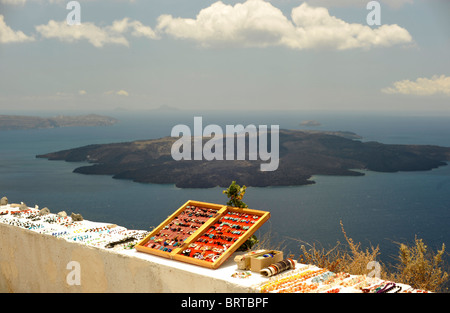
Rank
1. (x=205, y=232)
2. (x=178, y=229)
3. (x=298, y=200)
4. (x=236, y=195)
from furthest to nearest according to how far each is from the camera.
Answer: (x=298, y=200), (x=236, y=195), (x=178, y=229), (x=205, y=232)

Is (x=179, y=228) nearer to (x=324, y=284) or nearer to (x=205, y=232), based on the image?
(x=205, y=232)

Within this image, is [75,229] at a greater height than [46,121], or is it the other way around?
[46,121]

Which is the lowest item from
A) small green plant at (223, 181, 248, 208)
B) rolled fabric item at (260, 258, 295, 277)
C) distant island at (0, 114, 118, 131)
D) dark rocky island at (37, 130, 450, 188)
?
dark rocky island at (37, 130, 450, 188)

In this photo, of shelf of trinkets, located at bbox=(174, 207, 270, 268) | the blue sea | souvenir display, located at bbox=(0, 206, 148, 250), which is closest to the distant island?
the blue sea

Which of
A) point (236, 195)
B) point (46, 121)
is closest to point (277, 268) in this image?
point (236, 195)

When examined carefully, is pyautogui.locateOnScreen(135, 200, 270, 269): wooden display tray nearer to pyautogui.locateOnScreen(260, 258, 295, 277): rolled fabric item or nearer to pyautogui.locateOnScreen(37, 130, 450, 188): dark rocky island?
pyautogui.locateOnScreen(260, 258, 295, 277): rolled fabric item

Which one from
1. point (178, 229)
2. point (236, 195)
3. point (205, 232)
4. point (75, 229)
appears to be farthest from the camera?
point (75, 229)

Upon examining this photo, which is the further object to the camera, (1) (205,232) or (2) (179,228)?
(2) (179,228)
